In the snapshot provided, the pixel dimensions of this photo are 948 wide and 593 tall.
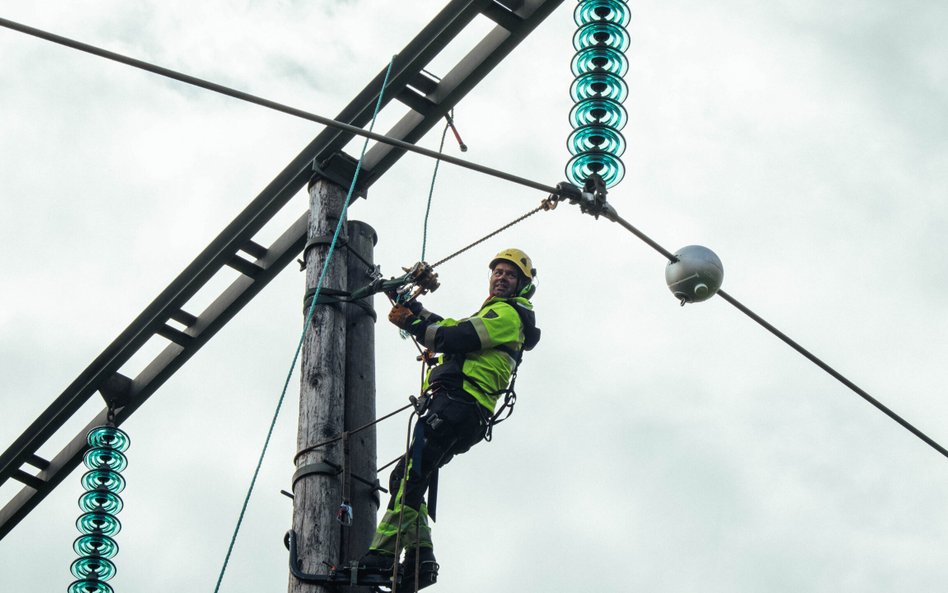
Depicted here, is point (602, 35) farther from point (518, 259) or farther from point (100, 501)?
point (100, 501)

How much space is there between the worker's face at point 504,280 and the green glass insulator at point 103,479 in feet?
10.0

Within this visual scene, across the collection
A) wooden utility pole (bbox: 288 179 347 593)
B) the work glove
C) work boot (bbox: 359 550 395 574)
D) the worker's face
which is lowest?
work boot (bbox: 359 550 395 574)

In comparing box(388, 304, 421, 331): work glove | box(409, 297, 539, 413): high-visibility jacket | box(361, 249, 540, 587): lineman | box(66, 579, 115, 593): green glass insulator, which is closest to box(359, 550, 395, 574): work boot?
box(361, 249, 540, 587): lineman

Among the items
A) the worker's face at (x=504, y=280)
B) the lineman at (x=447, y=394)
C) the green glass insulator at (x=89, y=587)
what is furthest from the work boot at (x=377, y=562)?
the green glass insulator at (x=89, y=587)

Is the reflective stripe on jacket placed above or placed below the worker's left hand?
below

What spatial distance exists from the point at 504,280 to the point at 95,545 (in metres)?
3.21

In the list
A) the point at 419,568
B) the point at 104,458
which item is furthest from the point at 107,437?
the point at 419,568

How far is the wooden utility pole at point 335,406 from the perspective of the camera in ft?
22.3

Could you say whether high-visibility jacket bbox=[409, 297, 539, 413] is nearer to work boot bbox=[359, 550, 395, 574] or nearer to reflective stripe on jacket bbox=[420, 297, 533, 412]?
Answer: reflective stripe on jacket bbox=[420, 297, 533, 412]

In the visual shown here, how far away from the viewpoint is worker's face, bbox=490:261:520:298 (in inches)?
313

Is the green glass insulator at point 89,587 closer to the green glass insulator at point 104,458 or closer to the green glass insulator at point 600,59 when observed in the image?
the green glass insulator at point 104,458

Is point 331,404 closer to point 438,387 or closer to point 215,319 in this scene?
point 438,387

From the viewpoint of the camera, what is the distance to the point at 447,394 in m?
7.35

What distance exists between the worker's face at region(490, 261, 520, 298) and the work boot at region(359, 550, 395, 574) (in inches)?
66.4
